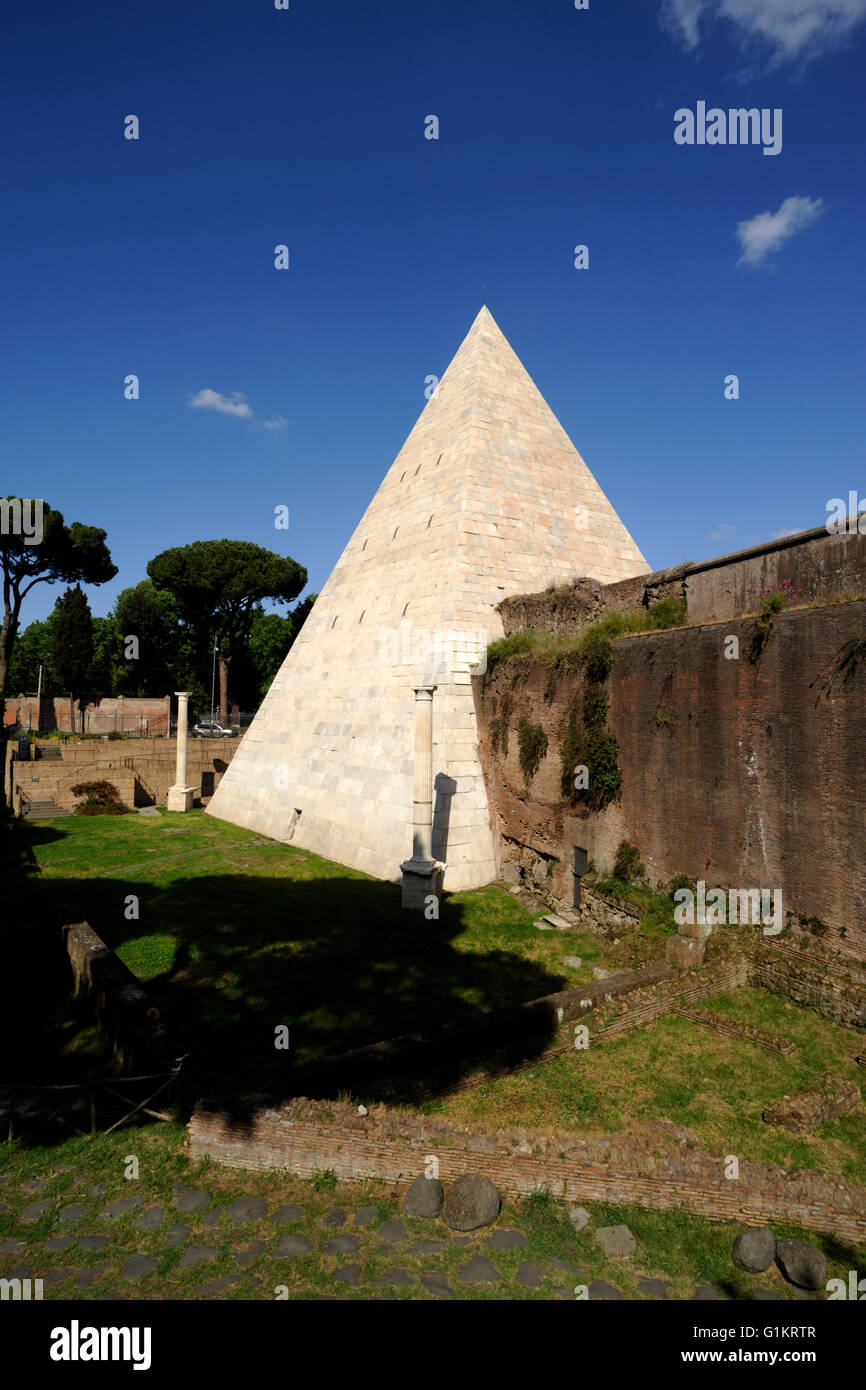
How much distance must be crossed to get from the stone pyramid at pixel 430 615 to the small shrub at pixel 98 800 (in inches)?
166

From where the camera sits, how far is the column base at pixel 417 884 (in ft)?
43.7

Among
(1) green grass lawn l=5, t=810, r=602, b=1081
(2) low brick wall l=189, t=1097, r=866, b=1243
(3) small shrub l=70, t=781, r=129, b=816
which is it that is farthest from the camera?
(3) small shrub l=70, t=781, r=129, b=816

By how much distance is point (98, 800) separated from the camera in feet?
79.5

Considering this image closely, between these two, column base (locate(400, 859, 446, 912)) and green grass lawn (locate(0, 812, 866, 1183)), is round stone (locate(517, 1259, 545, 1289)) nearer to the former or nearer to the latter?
green grass lawn (locate(0, 812, 866, 1183))

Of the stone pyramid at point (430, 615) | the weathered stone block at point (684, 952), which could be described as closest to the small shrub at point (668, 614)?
the stone pyramid at point (430, 615)

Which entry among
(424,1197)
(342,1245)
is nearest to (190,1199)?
(342,1245)

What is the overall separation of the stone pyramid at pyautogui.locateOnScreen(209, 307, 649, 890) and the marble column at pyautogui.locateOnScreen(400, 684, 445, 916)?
967mm

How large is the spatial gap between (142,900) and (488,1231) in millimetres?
10348

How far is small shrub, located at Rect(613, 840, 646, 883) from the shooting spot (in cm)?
1159

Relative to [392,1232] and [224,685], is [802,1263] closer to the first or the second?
[392,1232]

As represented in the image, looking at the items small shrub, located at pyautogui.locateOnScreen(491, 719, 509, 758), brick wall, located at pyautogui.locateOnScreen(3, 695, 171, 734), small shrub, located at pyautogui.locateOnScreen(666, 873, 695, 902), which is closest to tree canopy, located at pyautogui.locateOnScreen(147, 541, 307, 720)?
brick wall, located at pyautogui.locateOnScreen(3, 695, 171, 734)

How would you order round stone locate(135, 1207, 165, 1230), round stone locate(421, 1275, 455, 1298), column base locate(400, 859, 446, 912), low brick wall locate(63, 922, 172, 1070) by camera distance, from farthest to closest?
1. column base locate(400, 859, 446, 912)
2. low brick wall locate(63, 922, 172, 1070)
3. round stone locate(135, 1207, 165, 1230)
4. round stone locate(421, 1275, 455, 1298)
